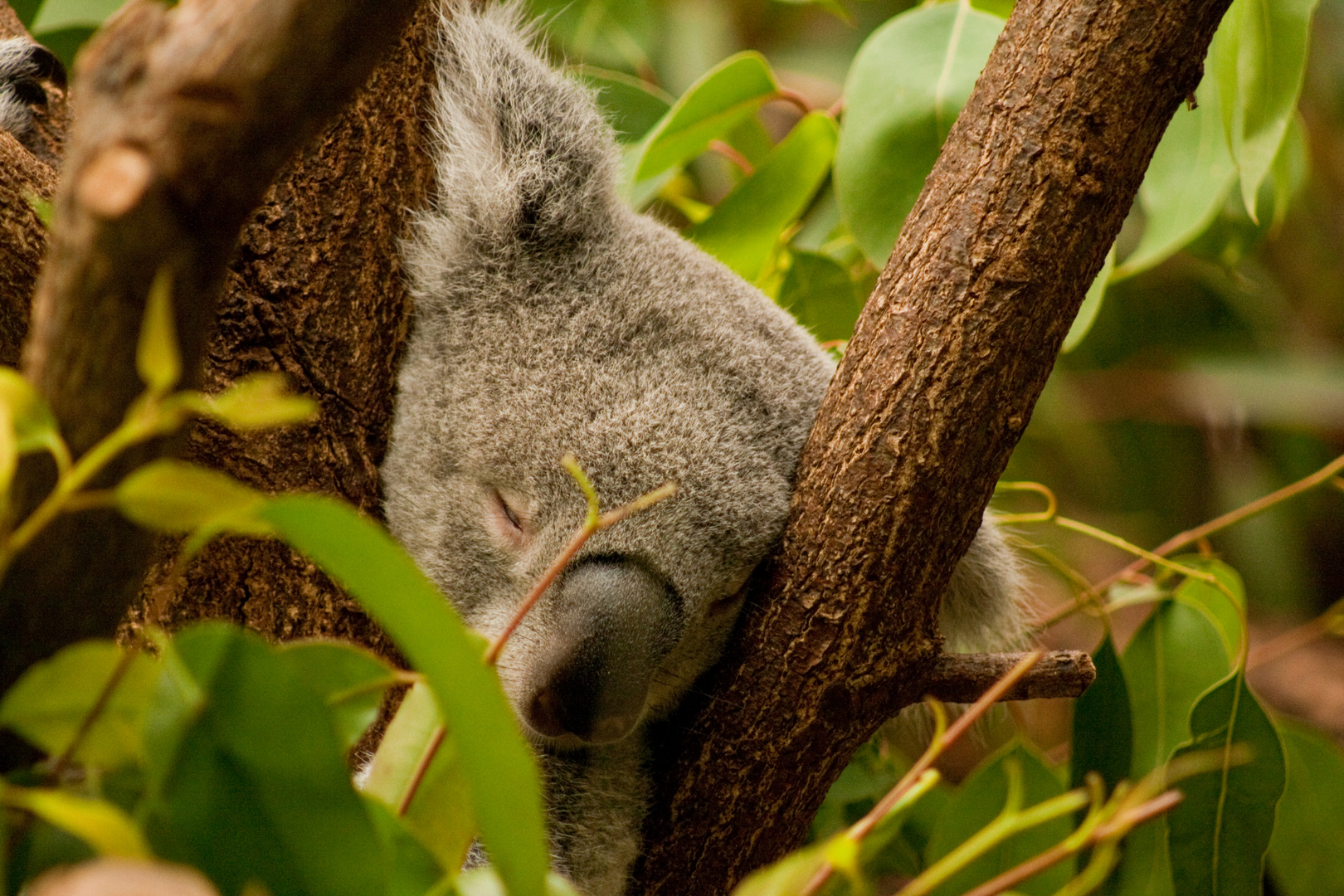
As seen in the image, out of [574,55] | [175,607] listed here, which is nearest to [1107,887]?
[175,607]

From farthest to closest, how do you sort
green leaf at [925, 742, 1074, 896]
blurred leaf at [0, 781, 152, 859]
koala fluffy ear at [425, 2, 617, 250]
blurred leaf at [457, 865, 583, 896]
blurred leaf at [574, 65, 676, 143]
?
blurred leaf at [574, 65, 676, 143], green leaf at [925, 742, 1074, 896], koala fluffy ear at [425, 2, 617, 250], blurred leaf at [457, 865, 583, 896], blurred leaf at [0, 781, 152, 859]

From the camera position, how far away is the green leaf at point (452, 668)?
2.01 feet

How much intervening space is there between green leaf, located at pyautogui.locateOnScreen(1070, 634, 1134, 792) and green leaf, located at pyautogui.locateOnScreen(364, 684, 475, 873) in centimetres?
114

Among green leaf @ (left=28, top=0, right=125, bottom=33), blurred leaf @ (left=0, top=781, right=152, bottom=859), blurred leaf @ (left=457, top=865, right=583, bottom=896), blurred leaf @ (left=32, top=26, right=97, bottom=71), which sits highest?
green leaf @ (left=28, top=0, right=125, bottom=33)

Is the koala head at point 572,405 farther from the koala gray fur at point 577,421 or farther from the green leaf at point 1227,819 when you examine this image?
the green leaf at point 1227,819

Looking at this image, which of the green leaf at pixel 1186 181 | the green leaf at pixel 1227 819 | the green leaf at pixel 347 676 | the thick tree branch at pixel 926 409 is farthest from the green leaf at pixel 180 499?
the green leaf at pixel 1186 181

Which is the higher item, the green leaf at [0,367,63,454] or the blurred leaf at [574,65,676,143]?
the blurred leaf at [574,65,676,143]

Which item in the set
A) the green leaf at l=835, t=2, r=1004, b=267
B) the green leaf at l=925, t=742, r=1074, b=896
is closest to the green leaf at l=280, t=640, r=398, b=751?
the green leaf at l=835, t=2, r=1004, b=267

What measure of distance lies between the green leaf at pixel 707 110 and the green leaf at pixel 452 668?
1175 mm

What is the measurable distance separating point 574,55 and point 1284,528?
442cm

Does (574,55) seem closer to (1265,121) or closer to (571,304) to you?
(571,304)

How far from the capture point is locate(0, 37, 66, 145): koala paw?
4.92ft

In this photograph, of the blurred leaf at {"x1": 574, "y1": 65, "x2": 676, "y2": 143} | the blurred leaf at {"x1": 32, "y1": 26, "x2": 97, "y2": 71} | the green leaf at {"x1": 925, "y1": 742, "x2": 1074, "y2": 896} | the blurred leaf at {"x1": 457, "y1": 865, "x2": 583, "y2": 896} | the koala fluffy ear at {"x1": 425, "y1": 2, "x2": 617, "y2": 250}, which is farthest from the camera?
the blurred leaf at {"x1": 574, "y1": 65, "x2": 676, "y2": 143}

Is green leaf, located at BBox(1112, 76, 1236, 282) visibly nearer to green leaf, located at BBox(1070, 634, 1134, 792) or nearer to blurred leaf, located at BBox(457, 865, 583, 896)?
green leaf, located at BBox(1070, 634, 1134, 792)
